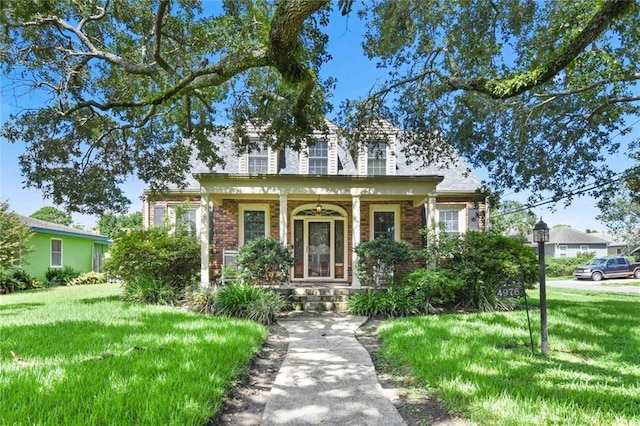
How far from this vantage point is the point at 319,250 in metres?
13.0

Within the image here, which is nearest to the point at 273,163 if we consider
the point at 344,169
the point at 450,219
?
the point at 344,169

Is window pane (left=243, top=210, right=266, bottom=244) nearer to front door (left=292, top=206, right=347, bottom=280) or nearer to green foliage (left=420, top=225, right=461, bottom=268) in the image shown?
front door (left=292, top=206, right=347, bottom=280)

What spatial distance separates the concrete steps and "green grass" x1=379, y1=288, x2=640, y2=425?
2.61 meters

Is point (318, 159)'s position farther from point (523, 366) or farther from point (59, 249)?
point (59, 249)

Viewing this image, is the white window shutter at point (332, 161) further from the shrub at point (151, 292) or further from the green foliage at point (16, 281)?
the green foliage at point (16, 281)

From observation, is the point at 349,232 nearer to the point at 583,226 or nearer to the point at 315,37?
the point at 315,37

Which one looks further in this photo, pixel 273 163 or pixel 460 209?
pixel 460 209

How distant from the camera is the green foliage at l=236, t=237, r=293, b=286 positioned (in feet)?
30.3

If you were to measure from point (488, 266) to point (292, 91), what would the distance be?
21.1 feet

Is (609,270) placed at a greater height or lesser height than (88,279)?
lesser

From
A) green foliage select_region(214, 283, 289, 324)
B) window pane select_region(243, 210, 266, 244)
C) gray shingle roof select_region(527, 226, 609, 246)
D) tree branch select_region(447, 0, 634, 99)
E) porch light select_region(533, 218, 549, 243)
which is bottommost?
green foliage select_region(214, 283, 289, 324)

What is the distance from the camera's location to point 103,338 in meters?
5.22

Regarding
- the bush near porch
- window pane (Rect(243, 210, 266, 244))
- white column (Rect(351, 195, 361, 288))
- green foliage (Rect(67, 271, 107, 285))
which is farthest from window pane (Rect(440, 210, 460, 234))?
green foliage (Rect(67, 271, 107, 285))

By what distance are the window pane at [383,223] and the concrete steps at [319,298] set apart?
363cm
